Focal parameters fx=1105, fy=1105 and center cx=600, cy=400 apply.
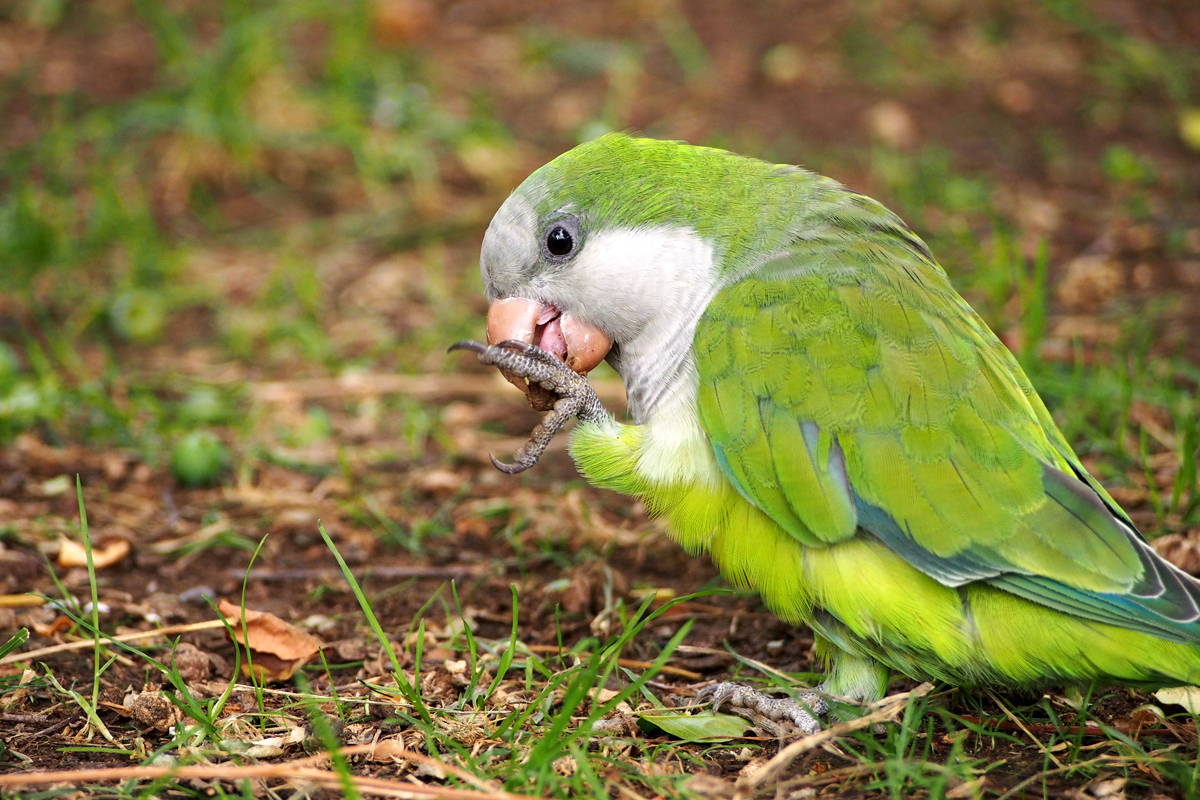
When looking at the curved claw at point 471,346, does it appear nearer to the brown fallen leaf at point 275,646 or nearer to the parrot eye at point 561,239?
the parrot eye at point 561,239

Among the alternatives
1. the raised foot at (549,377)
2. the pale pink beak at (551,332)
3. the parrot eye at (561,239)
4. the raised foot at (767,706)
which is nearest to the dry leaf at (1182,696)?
the raised foot at (767,706)

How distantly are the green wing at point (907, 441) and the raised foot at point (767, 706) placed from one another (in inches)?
19.1

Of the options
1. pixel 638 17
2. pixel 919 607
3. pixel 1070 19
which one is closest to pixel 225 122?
pixel 638 17

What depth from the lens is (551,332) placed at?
355 centimetres

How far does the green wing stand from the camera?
9.09 ft

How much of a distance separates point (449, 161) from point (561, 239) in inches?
151

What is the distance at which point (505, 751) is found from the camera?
271cm

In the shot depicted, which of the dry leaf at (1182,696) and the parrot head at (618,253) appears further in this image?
the parrot head at (618,253)

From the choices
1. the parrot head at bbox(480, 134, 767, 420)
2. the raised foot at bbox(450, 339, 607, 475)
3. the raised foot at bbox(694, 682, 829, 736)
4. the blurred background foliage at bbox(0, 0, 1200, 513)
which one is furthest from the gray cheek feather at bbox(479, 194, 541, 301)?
the blurred background foliage at bbox(0, 0, 1200, 513)

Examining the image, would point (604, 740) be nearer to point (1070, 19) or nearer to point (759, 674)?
point (759, 674)

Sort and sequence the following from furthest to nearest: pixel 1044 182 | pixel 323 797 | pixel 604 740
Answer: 1. pixel 1044 182
2. pixel 604 740
3. pixel 323 797

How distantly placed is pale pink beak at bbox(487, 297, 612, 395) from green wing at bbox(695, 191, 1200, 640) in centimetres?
41

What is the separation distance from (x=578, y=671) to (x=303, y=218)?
4608mm

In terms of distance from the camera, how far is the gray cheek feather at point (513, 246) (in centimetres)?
349
